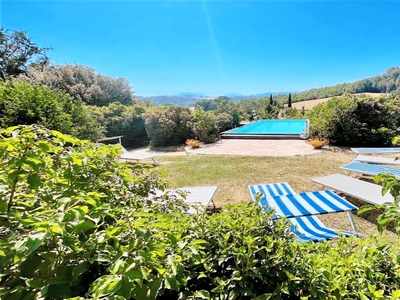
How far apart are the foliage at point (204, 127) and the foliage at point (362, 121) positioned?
22.4 ft

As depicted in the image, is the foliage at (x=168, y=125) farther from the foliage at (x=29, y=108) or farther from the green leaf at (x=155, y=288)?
the green leaf at (x=155, y=288)

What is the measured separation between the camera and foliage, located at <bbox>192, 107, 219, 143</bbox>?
14.6 meters

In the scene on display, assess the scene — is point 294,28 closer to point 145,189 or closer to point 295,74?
point 145,189

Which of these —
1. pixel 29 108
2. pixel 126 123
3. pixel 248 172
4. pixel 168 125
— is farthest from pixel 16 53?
pixel 248 172

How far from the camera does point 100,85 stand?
24.3 meters

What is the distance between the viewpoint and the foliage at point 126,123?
15008 mm

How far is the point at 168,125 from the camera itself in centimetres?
1435

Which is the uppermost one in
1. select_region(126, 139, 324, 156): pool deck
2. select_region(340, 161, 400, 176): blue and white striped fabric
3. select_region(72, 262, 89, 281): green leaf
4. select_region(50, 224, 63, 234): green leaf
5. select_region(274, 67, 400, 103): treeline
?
select_region(274, 67, 400, 103): treeline

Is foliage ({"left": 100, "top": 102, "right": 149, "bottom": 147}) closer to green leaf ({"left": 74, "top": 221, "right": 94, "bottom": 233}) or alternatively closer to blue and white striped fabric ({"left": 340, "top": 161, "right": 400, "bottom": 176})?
blue and white striped fabric ({"left": 340, "top": 161, "right": 400, "bottom": 176})

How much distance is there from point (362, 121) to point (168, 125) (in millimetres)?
10983

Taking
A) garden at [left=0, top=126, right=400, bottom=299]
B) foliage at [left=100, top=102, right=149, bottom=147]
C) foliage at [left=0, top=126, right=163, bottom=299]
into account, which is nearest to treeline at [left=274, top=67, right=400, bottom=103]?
foliage at [left=100, top=102, right=149, bottom=147]

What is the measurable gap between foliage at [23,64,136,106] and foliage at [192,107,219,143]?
11396mm

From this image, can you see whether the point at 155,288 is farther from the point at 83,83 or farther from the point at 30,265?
the point at 83,83

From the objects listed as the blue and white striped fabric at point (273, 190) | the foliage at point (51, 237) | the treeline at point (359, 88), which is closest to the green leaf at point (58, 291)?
the foliage at point (51, 237)
